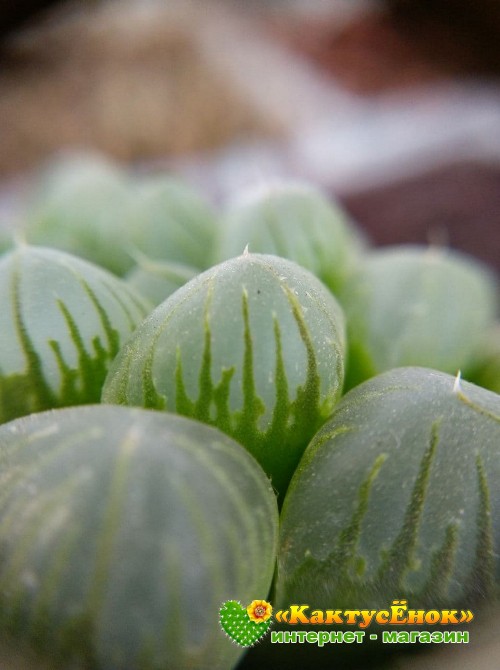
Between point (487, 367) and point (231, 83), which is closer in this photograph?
point (487, 367)

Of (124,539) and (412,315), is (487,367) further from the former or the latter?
(124,539)

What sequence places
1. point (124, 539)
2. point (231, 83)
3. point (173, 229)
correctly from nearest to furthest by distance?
1. point (124, 539)
2. point (173, 229)
3. point (231, 83)

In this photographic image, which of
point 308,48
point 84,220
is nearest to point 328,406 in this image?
point 84,220

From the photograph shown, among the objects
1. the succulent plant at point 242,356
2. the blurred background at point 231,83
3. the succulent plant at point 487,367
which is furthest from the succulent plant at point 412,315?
the blurred background at point 231,83

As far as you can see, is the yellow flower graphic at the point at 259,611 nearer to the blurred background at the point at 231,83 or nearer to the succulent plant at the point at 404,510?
the succulent plant at the point at 404,510

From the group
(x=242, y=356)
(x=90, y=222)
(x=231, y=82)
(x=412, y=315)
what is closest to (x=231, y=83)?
(x=231, y=82)

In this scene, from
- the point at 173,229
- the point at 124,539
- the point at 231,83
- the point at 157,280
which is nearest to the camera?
the point at 124,539
